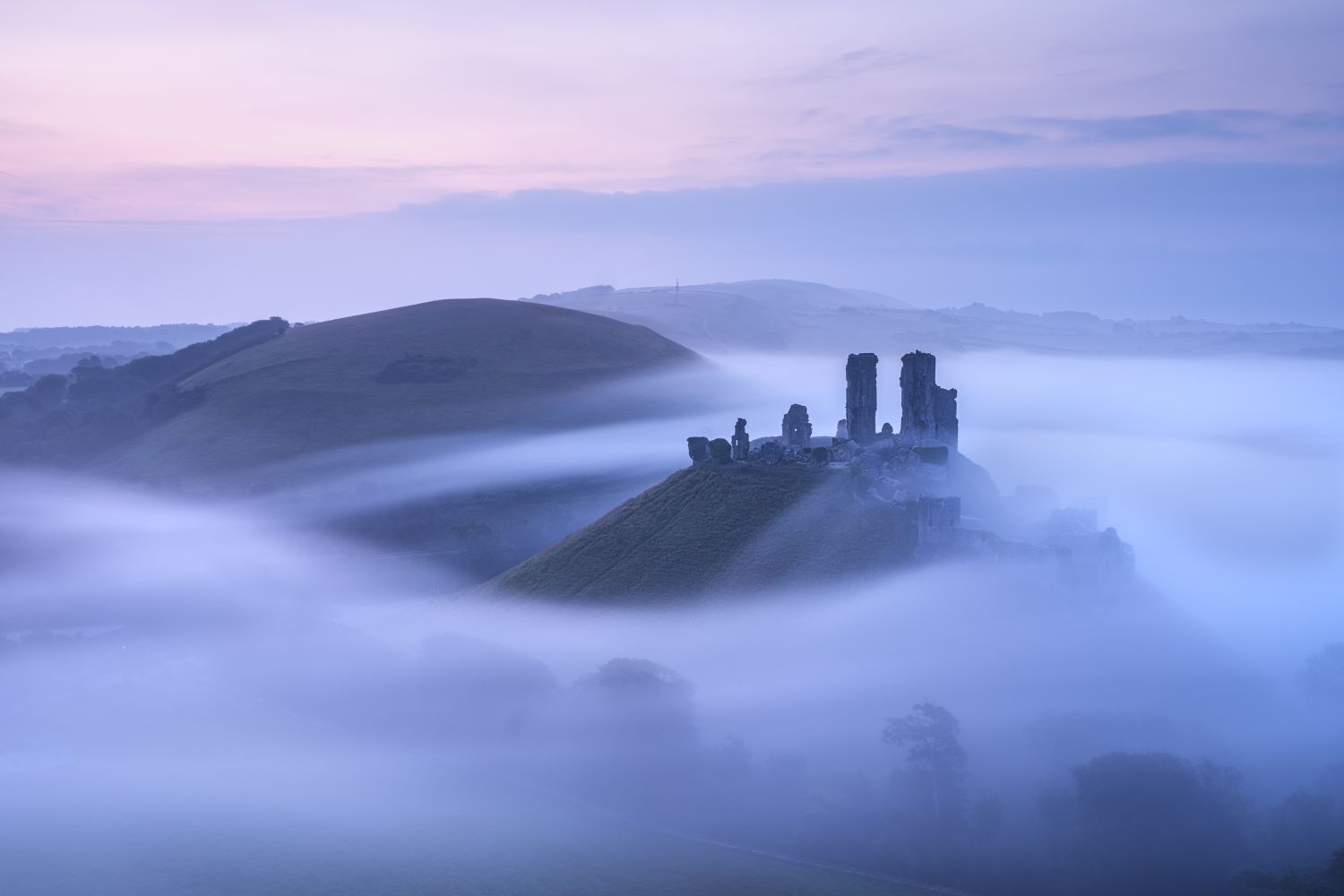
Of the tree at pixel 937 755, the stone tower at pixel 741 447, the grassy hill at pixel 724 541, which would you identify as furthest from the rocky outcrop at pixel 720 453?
the tree at pixel 937 755

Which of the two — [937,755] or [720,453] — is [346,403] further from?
[937,755]

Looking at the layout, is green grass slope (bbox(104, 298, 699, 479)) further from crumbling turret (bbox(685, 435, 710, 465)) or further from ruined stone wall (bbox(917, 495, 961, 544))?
ruined stone wall (bbox(917, 495, 961, 544))

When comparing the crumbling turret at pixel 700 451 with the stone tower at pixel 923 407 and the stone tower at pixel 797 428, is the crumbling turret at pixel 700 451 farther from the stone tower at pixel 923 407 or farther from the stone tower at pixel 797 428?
the stone tower at pixel 923 407

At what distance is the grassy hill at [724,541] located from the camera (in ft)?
265

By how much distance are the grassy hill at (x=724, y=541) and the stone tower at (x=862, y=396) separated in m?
8.92

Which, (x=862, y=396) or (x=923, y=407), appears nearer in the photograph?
(x=923, y=407)

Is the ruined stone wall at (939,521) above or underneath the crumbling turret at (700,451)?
underneath

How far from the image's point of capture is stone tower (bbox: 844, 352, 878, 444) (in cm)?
9456

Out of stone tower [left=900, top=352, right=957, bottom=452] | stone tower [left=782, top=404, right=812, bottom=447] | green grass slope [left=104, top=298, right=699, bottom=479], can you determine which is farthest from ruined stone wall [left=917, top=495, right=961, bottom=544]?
green grass slope [left=104, top=298, right=699, bottom=479]

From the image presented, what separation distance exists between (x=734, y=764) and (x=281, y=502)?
88801mm

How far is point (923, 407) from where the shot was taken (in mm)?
88250

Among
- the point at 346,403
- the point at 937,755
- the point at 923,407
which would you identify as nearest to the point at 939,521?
the point at 923,407

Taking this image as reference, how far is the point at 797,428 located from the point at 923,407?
1045cm

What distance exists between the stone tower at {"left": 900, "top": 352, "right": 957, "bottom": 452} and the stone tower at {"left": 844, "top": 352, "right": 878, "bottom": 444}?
4.75 meters
